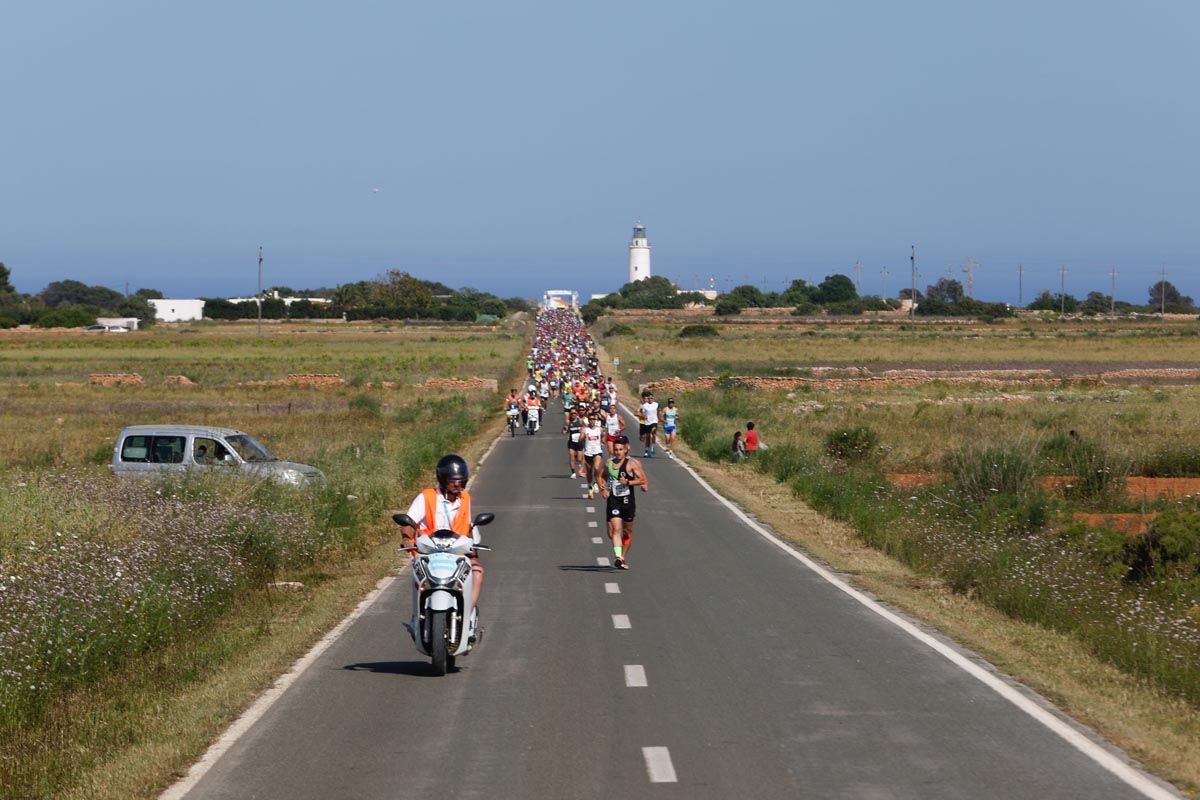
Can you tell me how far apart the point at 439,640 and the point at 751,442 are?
26346 mm

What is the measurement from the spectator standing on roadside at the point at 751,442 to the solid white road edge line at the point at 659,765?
28.2m

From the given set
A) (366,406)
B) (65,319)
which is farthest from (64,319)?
(366,406)

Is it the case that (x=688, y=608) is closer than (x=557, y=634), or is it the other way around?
(x=557, y=634)

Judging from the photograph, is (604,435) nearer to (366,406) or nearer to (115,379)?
(366,406)

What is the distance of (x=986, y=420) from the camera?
4938 cm

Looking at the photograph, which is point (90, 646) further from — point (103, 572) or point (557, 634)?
point (557, 634)

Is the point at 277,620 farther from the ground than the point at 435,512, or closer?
closer

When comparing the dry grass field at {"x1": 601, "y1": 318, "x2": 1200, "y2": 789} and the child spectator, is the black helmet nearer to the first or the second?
the dry grass field at {"x1": 601, "y1": 318, "x2": 1200, "y2": 789}

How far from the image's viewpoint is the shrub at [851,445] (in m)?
36.0

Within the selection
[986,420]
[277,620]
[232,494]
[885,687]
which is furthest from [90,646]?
[986,420]

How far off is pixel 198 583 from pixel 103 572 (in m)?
1.96

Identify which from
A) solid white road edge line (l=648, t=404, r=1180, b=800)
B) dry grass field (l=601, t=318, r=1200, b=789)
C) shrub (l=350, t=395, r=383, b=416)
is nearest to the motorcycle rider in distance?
solid white road edge line (l=648, t=404, r=1180, b=800)

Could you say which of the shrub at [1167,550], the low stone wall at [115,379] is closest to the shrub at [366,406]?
the low stone wall at [115,379]

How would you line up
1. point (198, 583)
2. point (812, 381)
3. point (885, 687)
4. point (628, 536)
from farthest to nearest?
point (812, 381) < point (628, 536) < point (198, 583) < point (885, 687)
